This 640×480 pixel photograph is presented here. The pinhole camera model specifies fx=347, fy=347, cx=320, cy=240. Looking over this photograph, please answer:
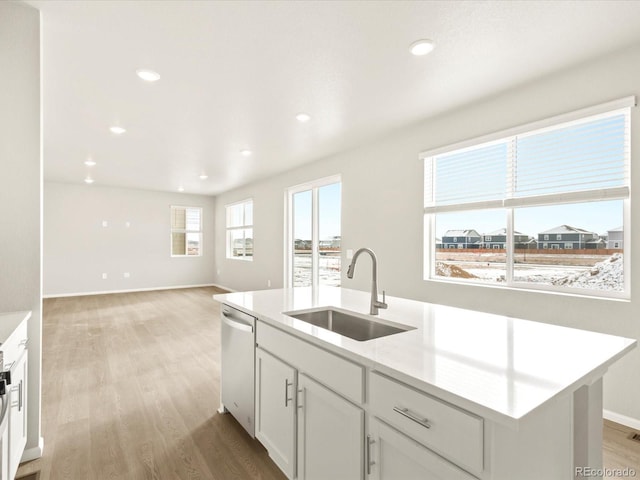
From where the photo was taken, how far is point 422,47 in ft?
7.39

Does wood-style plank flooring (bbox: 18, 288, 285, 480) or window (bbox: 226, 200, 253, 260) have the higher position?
window (bbox: 226, 200, 253, 260)

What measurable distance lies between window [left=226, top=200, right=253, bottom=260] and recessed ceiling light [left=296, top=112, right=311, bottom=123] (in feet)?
13.3

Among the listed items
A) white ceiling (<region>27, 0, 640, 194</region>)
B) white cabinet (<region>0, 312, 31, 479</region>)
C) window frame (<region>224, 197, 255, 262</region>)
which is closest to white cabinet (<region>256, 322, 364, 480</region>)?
white cabinet (<region>0, 312, 31, 479</region>)

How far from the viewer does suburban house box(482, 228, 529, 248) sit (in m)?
2.98

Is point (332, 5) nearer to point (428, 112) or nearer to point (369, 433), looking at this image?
point (428, 112)

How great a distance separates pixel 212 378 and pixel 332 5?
9.99ft

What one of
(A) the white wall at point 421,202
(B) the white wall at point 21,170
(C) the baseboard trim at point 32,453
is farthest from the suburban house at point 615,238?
(C) the baseboard trim at point 32,453

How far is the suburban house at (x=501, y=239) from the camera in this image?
2.98m

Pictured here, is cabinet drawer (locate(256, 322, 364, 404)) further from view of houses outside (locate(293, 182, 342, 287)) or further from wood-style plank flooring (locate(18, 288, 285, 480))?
view of houses outside (locate(293, 182, 342, 287))

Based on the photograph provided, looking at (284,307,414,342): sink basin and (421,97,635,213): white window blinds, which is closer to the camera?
(284,307,414,342): sink basin

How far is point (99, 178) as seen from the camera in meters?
6.91

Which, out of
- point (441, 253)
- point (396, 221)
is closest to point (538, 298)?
point (441, 253)

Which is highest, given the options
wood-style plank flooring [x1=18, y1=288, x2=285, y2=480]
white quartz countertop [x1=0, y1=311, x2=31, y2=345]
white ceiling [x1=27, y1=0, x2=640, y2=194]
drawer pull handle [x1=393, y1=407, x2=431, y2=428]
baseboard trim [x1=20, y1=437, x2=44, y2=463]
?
white ceiling [x1=27, y1=0, x2=640, y2=194]

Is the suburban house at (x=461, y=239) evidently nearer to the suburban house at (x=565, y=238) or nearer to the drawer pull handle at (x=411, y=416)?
the suburban house at (x=565, y=238)
